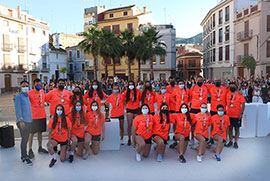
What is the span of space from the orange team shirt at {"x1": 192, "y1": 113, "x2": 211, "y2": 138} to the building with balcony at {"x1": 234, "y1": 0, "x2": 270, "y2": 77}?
2468 cm

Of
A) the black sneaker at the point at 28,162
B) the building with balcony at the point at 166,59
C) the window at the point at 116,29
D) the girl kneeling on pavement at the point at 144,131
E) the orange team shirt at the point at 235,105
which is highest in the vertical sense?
the window at the point at 116,29

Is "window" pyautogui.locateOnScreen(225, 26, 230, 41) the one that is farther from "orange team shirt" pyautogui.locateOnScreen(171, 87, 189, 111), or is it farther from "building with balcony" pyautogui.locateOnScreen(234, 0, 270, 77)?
"orange team shirt" pyautogui.locateOnScreen(171, 87, 189, 111)

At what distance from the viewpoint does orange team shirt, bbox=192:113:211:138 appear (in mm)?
5188

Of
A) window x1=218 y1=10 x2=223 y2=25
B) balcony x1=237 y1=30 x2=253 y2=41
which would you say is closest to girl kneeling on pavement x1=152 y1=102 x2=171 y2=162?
balcony x1=237 y1=30 x2=253 y2=41

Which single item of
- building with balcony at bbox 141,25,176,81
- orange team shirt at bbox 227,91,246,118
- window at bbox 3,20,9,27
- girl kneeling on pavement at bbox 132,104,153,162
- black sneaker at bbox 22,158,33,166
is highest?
window at bbox 3,20,9,27

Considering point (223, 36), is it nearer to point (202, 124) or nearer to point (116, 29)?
point (116, 29)

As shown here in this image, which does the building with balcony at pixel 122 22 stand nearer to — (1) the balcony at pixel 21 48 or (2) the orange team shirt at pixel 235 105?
(1) the balcony at pixel 21 48

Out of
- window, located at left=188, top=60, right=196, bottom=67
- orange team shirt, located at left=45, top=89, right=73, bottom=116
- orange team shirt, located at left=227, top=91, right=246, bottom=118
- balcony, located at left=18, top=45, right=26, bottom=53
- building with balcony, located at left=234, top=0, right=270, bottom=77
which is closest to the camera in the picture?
orange team shirt, located at left=45, top=89, right=73, bottom=116

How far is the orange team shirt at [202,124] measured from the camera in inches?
204

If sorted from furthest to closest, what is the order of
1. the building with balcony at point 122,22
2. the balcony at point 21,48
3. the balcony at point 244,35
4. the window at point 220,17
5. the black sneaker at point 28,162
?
1. the building with balcony at point 122,22
2. the balcony at point 21,48
3. the window at point 220,17
4. the balcony at point 244,35
5. the black sneaker at point 28,162

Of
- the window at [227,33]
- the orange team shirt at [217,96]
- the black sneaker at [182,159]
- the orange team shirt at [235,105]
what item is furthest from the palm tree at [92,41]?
the black sneaker at [182,159]

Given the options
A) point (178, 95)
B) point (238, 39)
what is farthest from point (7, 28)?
point (178, 95)

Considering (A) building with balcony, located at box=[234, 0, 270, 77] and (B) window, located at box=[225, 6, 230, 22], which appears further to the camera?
(B) window, located at box=[225, 6, 230, 22]

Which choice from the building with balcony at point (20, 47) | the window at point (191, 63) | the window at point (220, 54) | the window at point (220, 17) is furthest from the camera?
the window at point (191, 63)
